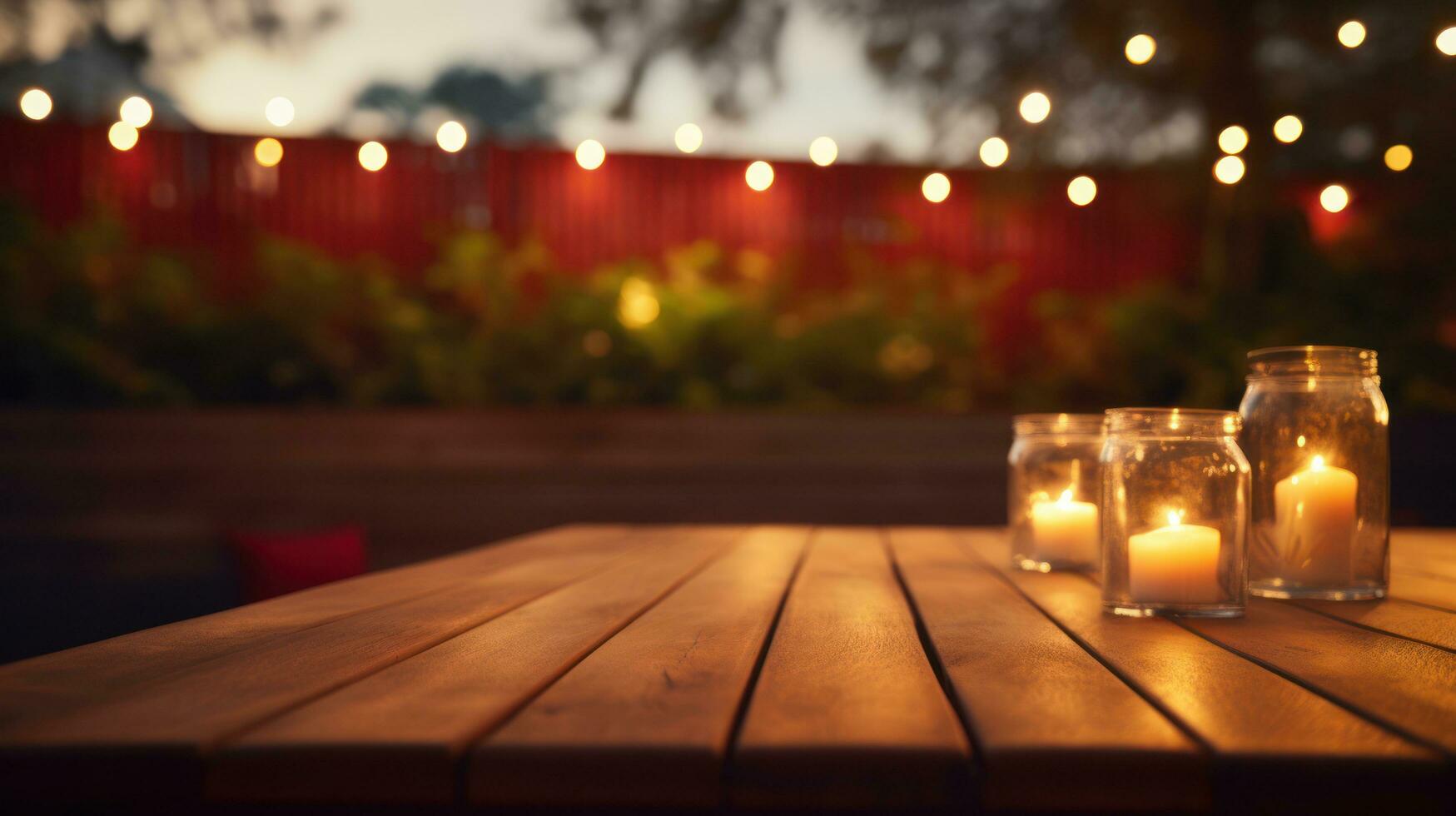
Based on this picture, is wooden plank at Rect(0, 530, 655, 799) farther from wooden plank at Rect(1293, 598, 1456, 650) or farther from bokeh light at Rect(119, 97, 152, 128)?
bokeh light at Rect(119, 97, 152, 128)

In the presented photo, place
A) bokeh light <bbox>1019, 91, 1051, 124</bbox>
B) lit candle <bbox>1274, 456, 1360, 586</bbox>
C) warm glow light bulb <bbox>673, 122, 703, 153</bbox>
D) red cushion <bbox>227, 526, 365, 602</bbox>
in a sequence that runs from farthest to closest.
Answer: warm glow light bulb <bbox>673, 122, 703, 153</bbox> < bokeh light <bbox>1019, 91, 1051, 124</bbox> < red cushion <bbox>227, 526, 365, 602</bbox> < lit candle <bbox>1274, 456, 1360, 586</bbox>

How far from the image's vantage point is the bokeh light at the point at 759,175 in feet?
21.2

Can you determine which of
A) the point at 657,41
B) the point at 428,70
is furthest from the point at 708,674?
the point at 428,70

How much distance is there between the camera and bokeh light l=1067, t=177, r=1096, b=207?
6.03 metres

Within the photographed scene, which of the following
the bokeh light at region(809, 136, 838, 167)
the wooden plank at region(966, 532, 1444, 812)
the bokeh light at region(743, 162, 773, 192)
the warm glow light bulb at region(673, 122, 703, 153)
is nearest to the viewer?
the wooden plank at region(966, 532, 1444, 812)

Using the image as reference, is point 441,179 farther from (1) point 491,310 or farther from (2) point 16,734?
(2) point 16,734

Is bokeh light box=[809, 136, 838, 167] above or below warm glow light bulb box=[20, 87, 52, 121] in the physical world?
A: above

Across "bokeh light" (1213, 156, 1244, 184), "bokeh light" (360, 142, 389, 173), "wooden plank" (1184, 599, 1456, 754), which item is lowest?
"wooden plank" (1184, 599, 1456, 754)

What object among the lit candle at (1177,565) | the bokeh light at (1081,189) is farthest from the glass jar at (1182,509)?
the bokeh light at (1081,189)

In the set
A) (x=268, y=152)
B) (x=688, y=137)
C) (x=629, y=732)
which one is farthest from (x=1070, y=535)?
(x=268, y=152)

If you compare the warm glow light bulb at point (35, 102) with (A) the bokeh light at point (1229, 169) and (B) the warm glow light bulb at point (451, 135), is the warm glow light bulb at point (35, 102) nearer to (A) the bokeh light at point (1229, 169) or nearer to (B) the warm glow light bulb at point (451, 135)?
(B) the warm glow light bulb at point (451, 135)

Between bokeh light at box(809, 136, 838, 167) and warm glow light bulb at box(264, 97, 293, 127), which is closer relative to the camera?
warm glow light bulb at box(264, 97, 293, 127)

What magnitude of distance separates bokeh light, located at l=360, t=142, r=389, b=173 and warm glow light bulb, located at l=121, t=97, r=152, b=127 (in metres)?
1.29

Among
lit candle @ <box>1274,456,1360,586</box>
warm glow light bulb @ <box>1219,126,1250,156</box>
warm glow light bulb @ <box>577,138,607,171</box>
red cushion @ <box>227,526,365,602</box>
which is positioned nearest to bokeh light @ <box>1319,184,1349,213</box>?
→ warm glow light bulb @ <box>1219,126,1250,156</box>
